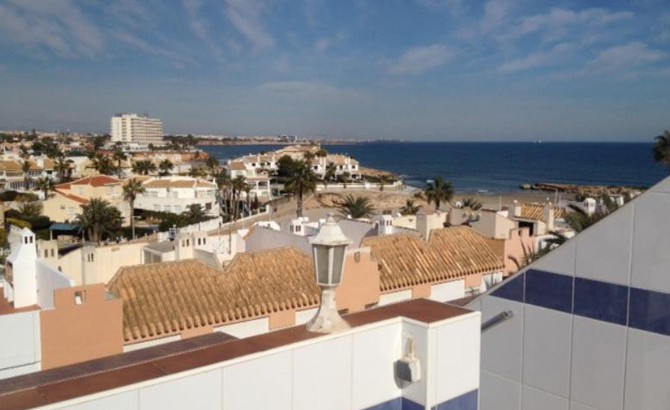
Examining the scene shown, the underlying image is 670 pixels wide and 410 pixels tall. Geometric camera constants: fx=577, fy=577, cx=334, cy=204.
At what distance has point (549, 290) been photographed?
7.26 metres

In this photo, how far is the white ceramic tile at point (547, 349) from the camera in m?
7.04

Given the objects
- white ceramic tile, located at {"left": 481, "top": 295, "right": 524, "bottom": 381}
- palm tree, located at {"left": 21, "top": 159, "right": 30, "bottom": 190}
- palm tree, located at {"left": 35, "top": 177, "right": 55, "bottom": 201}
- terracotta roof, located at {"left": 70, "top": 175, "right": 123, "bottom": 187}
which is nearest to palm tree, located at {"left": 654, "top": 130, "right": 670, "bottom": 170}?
white ceramic tile, located at {"left": 481, "top": 295, "right": 524, "bottom": 381}

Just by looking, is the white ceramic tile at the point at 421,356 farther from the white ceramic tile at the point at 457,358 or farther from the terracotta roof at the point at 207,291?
the terracotta roof at the point at 207,291

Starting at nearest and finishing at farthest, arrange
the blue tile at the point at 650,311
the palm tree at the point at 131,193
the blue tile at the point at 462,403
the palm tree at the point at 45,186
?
the blue tile at the point at 462,403 → the blue tile at the point at 650,311 → the palm tree at the point at 131,193 → the palm tree at the point at 45,186

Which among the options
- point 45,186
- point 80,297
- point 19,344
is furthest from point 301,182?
point 19,344

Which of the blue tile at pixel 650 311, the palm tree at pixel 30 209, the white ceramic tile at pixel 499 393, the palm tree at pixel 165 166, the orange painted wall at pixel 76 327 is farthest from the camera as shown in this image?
the palm tree at pixel 165 166

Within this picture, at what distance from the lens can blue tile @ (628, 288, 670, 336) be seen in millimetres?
6141

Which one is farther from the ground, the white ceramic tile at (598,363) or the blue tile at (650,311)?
the blue tile at (650,311)

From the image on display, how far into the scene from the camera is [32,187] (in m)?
72.9

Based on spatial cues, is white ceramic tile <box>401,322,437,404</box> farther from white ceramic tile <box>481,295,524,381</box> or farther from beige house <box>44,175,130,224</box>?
beige house <box>44,175,130,224</box>

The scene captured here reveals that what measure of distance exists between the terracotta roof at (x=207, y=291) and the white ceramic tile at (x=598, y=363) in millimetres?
8438

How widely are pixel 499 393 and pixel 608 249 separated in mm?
2438

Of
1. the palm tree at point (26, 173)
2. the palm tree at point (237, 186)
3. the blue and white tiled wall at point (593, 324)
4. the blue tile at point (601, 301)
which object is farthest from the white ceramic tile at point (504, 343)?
the palm tree at point (26, 173)

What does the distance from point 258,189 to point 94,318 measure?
66.1 meters
